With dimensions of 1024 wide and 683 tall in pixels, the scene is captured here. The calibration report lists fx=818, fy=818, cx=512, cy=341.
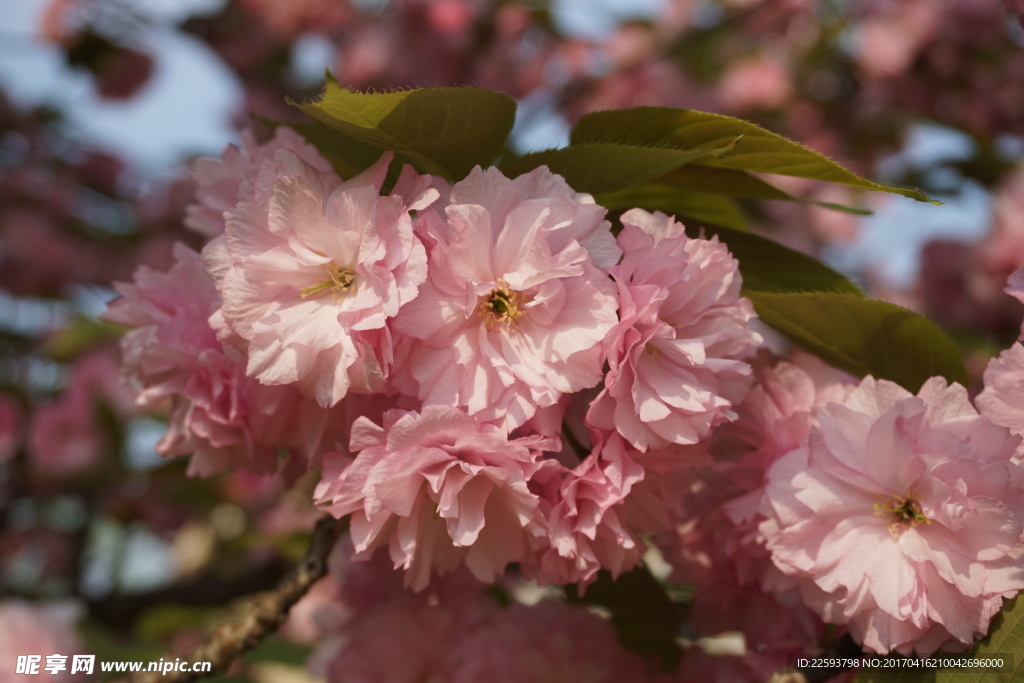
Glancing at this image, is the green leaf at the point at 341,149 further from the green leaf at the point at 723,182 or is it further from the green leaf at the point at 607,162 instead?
the green leaf at the point at 723,182

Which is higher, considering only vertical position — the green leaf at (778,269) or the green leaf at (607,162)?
the green leaf at (607,162)

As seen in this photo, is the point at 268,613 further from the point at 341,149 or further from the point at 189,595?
the point at 189,595

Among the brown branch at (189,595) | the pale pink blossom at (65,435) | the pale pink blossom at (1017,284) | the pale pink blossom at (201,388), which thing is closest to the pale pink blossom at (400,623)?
the pale pink blossom at (201,388)

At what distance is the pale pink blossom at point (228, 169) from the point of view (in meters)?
0.80

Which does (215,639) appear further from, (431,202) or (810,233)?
(810,233)

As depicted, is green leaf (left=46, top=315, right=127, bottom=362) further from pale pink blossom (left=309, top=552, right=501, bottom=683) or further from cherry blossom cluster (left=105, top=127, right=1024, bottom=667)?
cherry blossom cluster (left=105, top=127, right=1024, bottom=667)

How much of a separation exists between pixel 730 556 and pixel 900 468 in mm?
203

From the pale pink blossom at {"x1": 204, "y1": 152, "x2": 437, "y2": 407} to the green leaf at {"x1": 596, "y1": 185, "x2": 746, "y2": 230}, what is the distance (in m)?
0.29

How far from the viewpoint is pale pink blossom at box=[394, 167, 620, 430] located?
0.63 m

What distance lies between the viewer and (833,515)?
0.71 m

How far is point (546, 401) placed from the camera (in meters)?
0.62

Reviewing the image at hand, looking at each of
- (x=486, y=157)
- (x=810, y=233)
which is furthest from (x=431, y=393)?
(x=810, y=233)

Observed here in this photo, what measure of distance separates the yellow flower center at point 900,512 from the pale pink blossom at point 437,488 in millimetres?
Result: 299

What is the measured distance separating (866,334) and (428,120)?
46cm
